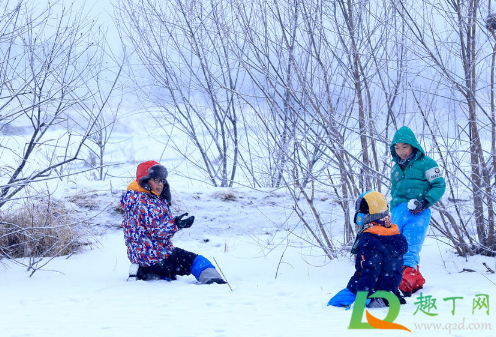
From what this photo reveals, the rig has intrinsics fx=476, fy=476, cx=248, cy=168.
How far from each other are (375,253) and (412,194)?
2.99 ft

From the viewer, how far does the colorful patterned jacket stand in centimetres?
401

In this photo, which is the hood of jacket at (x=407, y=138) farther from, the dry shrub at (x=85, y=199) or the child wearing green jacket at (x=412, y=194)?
the dry shrub at (x=85, y=199)

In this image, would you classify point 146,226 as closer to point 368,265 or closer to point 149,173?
point 149,173

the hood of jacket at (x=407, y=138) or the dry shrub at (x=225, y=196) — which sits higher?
the hood of jacket at (x=407, y=138)

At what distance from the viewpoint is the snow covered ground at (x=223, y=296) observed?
2729 millimetres

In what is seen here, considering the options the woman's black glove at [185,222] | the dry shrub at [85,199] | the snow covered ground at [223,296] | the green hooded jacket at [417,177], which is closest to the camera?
the snow covered ground at [223,296]

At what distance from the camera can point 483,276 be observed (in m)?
4.03

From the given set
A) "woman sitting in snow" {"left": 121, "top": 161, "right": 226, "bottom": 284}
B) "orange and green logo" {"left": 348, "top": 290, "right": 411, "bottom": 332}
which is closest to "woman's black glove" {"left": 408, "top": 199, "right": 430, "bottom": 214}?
"orange and green logo" {"left": 348, "top": 290, "right": 411, "bottom": 332}

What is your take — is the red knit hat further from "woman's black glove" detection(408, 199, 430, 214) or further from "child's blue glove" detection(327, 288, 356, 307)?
"woman's black glove" detection(408, 199, 430, 214)

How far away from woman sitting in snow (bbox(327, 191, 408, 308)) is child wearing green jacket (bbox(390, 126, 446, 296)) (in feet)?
1.57

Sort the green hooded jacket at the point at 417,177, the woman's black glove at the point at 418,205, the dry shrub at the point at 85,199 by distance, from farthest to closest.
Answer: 1. the dry shrub at the point at 85,199
2. the green hooded jacket at the point at 417,177
3. the woman's black glove at the point at 418,205

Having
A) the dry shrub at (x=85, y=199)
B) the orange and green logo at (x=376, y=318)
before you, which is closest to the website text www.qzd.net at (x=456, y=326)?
the orange and green logo at (x=376, y=318)

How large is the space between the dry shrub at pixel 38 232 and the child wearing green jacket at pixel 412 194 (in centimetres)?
310

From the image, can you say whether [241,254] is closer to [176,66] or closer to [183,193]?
[183,193]
